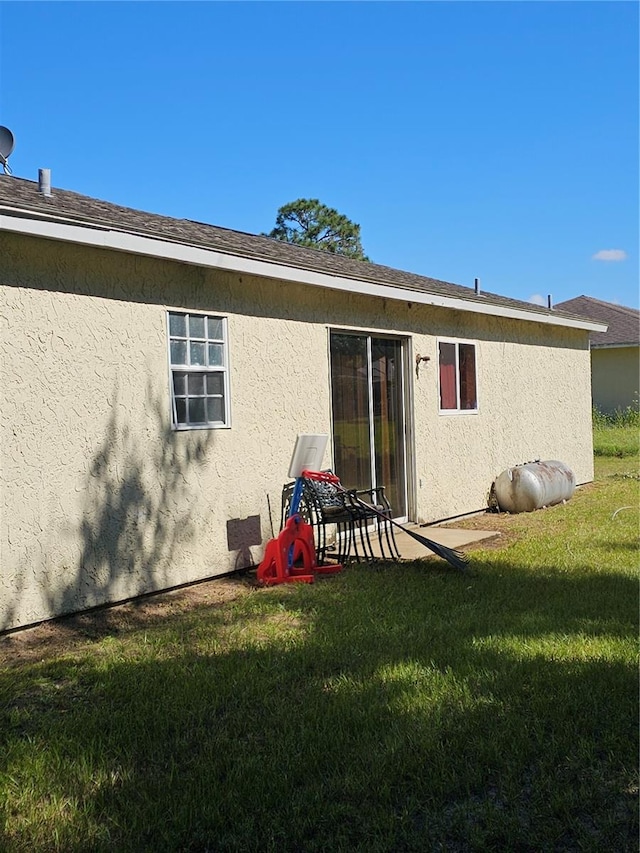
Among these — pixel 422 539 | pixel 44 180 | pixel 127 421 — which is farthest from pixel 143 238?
pixel 422 539

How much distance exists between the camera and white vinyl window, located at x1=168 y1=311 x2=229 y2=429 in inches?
283

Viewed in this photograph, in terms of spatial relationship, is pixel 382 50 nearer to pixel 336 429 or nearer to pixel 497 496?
pixel 336 429

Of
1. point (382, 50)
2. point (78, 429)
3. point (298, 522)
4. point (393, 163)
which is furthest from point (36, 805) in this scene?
point (393, 163)

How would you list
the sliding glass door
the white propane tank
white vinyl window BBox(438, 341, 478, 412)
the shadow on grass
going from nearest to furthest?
the shadow on grass < the sliding glass door < white vinyl window BBox(438, 341, 478, 412) < the white propane tank

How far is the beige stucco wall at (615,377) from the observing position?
2845cm

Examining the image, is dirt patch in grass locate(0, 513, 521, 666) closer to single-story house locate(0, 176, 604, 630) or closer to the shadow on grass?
single-story house locate(0, 176, 604, 630)

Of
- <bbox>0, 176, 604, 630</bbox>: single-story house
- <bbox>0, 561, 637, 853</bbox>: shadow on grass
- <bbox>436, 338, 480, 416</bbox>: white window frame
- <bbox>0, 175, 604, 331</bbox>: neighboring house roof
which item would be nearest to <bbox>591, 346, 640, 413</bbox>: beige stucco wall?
<bbox>436, 338, 480, 416</bbox>: white window frame

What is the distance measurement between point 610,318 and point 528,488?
2169cm

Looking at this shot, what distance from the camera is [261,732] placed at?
389cm

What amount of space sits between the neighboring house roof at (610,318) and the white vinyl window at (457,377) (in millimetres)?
14589

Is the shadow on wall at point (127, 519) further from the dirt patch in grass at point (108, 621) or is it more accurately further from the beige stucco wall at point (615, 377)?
the beige stucco wall at point (615, 377)

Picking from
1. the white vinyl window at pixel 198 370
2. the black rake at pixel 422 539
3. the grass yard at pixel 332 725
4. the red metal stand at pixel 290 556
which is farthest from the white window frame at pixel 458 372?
the grass yard at pixel 332 725

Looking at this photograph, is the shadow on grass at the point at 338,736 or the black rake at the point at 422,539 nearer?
the shadow on grass at the point at 338,736

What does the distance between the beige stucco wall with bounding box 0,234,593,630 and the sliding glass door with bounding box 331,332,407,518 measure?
0.30 m
